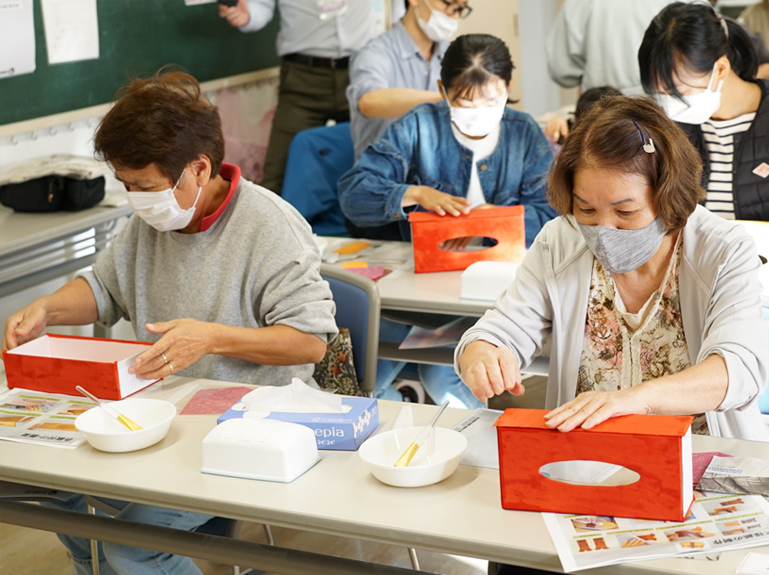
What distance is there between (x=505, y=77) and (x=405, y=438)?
181 centimetres

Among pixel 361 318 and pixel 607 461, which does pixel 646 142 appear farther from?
pixel 361 318

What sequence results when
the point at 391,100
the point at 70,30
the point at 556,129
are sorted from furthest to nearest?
the point at 70,30
the point at 391,100
the point at 556,129

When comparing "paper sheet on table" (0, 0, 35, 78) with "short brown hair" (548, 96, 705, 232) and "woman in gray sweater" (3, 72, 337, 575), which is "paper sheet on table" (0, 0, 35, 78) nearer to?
"woman in gray sweater" (3, 72, 337, 575)

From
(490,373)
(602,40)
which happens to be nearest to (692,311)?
(490,373)

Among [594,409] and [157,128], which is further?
[157,128]

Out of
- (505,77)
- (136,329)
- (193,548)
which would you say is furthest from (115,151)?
(505,77)

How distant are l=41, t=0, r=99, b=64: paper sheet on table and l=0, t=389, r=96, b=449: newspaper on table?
2.19 meters

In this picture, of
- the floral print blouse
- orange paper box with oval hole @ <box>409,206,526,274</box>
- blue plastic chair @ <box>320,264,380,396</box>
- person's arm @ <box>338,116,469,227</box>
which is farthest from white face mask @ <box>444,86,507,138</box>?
the floral print blouse

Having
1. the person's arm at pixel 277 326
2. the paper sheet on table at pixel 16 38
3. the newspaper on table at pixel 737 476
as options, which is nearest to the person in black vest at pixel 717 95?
the person's arm at pixel 277 326

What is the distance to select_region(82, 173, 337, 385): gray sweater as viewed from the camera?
75.2 inches

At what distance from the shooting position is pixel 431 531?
1.18m

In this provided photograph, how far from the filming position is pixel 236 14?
436 cm

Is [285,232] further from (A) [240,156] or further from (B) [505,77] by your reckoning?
(A) [240,156]

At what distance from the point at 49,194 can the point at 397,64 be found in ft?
5.04
